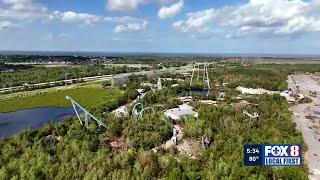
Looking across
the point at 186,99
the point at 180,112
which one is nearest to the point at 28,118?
the point at 180,112

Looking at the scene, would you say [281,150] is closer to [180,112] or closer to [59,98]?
[180,112]

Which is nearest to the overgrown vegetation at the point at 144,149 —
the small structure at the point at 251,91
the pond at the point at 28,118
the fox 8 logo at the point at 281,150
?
the fox 8 logo at the point at 281,150

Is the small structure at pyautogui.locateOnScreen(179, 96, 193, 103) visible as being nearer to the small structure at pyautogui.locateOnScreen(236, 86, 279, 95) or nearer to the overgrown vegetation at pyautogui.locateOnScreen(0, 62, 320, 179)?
the overgrown vegetation at pyautogui.locateOnScreen(0, 62, 320, 179)

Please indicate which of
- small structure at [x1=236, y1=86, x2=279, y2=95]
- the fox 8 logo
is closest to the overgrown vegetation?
the fox 8 logo

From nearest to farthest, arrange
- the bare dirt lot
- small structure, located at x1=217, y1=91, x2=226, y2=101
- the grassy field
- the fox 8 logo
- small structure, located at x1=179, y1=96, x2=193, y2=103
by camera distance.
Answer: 1. the fox 8 logo
2. the bare dirt lot
3. small structure, located at x1=179, y1=96, x2=193, y2=103
4. the grassy field
5. small structure, located at x1=217, y1=91, x2=226, y2=101

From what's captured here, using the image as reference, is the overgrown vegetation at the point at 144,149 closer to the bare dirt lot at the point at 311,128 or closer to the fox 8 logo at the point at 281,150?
the bare dirt lot at the point at 311,128

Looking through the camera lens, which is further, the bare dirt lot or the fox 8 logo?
the bare dirt lot

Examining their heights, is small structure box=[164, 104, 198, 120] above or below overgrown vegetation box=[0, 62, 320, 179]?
below
